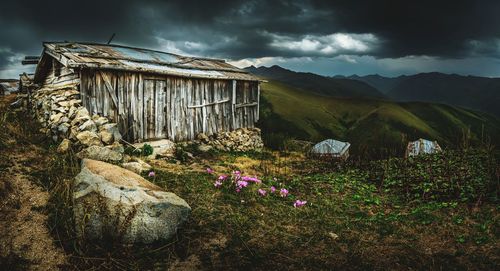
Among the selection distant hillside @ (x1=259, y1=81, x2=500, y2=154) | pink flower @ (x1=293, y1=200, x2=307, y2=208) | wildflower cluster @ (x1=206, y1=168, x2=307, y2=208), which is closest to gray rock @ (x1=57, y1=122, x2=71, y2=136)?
wildflower cluster @ (x1=206, y1=168, x2=307, y2=208)

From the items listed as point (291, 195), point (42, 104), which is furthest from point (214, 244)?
point (42, 104)

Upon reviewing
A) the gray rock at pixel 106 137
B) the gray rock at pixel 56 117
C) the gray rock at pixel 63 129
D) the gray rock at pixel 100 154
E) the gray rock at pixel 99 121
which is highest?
the gray rock at pixel 56 117

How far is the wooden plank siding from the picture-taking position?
33.0 feet

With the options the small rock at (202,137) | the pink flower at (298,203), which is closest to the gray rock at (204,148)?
the small rock at (202,137)

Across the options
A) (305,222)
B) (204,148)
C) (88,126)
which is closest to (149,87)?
(204,148)

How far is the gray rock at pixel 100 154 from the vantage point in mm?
6785

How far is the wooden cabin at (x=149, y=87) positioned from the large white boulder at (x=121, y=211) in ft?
20.8

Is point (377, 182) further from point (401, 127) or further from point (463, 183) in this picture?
point (401, 127)

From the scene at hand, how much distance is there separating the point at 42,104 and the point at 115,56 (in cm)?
301

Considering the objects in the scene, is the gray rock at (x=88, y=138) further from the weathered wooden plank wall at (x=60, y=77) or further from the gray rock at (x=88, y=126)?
the weathered wooden plank wall at (x=60, y=77)

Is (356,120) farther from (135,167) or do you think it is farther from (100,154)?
(100,154)

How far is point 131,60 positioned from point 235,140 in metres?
5.88

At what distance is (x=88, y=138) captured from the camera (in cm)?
780

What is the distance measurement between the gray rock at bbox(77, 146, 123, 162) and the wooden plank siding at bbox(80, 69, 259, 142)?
3350 mm
